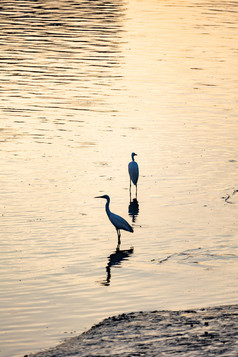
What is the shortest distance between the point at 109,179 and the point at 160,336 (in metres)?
11.9

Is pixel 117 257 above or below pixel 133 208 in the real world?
above

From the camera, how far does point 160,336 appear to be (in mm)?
11383

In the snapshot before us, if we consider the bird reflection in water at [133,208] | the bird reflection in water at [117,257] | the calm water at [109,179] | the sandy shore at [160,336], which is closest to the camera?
the sandy shore at [160,336]

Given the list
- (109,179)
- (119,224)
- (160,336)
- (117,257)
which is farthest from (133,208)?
(160,336)

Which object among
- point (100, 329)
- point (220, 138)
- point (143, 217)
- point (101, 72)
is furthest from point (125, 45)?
point (100, 329)

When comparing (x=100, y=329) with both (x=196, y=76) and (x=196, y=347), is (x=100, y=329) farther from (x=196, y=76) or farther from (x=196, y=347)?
(x=196, y=76)

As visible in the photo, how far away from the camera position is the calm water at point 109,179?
14.5 m

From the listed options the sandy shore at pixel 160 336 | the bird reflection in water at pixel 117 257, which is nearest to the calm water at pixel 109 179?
the bird reflection in water at pixel 117 257

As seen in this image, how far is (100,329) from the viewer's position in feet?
39.6

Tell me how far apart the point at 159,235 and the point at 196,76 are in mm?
23227

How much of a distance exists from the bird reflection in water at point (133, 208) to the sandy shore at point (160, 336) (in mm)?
7250

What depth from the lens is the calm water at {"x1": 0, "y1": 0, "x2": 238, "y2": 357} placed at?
570 inches

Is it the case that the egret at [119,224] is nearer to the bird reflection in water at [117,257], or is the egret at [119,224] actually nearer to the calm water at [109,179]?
the calm water at [109,179]

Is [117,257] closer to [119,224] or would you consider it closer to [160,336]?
[119,224]
